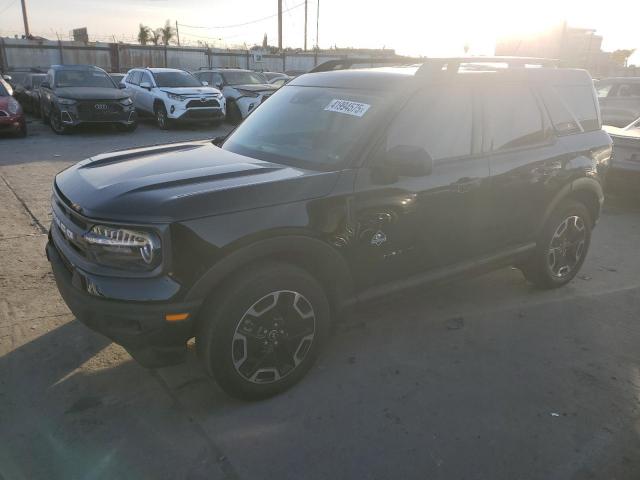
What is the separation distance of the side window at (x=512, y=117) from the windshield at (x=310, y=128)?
930mm

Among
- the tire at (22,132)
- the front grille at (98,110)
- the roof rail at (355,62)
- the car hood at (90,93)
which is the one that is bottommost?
the tire at (22,132)

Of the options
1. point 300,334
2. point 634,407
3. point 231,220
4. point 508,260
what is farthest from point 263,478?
point 508,260

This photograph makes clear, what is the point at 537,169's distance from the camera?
3.89 meters

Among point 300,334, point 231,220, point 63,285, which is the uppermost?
point 231,220

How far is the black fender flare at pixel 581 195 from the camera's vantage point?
4.11 meters

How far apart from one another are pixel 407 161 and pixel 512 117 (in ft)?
4.50

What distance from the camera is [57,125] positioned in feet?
41.3

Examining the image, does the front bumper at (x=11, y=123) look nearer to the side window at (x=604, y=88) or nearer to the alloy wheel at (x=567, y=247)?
the alloy wheel at (x=567, y=247)

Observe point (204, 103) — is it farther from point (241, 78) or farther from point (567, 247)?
point (567, 247)

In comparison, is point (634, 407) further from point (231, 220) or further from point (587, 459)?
point (231, 220)

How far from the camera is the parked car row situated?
12.1m

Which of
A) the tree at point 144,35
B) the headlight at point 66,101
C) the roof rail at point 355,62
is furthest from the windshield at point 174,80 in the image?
the tree at point 144,35

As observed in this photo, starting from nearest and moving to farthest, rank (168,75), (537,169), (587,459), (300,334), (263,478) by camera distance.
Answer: (263,478)
(587,459)
(300,334)
(537,169)
(168,75)

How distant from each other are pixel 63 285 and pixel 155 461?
1043mm
